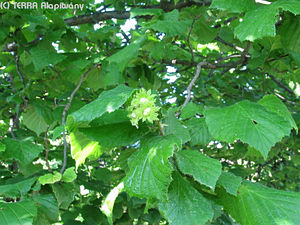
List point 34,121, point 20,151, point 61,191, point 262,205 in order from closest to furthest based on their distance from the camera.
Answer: point 262,205
point 61,191
point 20,151
point 34,121

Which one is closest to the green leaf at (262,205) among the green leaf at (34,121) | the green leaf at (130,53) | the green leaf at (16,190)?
the green leaf at (16,190)

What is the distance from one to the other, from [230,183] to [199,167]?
0.47 feet

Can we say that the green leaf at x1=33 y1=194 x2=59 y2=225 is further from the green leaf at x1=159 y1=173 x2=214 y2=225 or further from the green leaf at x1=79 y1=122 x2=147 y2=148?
the green leaf at x1=159 y1=173 x2=214 y2=225

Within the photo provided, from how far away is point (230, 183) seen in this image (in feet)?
3.23

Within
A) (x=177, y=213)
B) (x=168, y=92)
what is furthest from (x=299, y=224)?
(x=168, y=92)

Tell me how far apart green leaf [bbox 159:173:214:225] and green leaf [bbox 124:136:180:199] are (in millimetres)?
97

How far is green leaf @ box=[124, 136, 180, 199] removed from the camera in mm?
821

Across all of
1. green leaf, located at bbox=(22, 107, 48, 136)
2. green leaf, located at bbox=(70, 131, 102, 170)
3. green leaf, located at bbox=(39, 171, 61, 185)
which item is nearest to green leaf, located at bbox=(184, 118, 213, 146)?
green leaf, located at bbox=(70, 131, 102, 170)

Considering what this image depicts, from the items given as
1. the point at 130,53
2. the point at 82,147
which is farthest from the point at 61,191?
the point at 130,53

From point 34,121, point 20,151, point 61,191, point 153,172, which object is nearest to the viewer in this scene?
point 153,172

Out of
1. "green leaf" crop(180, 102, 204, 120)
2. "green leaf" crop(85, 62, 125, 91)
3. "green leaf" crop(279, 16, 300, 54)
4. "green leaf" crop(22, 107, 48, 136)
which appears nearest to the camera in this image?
"green leaf" crop(180, 102, 204, 120)

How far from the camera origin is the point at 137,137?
39.9 inches

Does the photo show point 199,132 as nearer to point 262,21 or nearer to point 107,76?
point 262,21

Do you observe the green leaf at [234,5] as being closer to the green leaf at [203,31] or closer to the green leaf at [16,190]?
the green leaf at [203,31]
